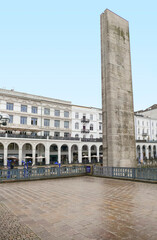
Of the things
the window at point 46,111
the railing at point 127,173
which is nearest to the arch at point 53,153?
the window at point 46,111

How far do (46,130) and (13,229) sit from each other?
4057cm

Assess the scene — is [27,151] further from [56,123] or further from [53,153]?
[56,123]

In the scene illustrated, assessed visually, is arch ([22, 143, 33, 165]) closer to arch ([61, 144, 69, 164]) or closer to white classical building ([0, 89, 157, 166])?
white classical building ([0, 89, 157, 166])

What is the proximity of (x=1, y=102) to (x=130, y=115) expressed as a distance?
2954 centimetres

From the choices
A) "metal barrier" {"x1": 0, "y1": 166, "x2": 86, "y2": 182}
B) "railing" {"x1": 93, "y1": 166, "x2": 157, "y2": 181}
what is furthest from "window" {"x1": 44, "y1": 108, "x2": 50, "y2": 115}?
"railing" {"x1": 93, "y1": 166, "x2": 157, "y2": 181}

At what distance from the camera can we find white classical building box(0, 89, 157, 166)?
126ft

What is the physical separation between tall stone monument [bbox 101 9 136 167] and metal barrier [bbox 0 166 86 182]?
3.07 metres

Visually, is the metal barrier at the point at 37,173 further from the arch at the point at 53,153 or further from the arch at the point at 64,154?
the arch at the point at 64,154

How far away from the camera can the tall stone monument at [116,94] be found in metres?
17.2

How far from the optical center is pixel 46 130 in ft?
148

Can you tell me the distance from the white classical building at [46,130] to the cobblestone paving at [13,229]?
30.1 m

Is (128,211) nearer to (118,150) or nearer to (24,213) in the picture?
(24,213)

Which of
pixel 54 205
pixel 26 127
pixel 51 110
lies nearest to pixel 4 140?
pixel 26 127

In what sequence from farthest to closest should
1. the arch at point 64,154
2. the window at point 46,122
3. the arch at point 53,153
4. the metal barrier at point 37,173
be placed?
the arch at point 64,154 → the window at point 46,122 → the arch at point 53,153 → the metal barrier at point 37,173
